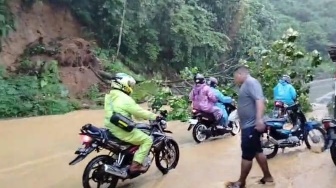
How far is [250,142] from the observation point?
603 centimetres

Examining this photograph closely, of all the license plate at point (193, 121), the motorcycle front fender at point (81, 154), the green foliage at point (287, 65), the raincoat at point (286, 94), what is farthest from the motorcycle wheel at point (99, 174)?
the green foliage at point (287, 65)

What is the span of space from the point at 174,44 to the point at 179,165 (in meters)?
17.9

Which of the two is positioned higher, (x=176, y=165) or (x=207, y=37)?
(x=207, y=37)

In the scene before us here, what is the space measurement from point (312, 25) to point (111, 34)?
4101 cm

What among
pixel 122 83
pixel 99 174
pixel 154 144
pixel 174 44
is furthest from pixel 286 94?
pixel 174 44

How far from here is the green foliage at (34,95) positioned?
605 inches

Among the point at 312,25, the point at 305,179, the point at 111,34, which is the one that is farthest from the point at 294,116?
the point at 312,25

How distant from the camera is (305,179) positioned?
22.9 ft

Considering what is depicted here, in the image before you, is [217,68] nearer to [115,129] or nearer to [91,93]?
[91,93]

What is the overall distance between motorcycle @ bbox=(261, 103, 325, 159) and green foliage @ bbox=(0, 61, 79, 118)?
954cm

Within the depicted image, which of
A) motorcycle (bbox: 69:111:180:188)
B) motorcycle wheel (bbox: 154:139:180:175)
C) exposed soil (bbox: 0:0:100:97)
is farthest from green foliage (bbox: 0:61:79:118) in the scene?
motorcycle (bbox: 69:111:180:188)

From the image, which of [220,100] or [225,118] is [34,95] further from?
[225,118]

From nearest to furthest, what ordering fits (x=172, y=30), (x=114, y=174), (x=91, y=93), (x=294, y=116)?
(x=114, y=174), (x=294, y=116), (x=91, y=93), (x=172, y=30)

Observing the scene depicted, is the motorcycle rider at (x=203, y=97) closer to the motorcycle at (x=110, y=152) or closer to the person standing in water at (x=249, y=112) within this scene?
the motorcycle at (x=110, y=152)
